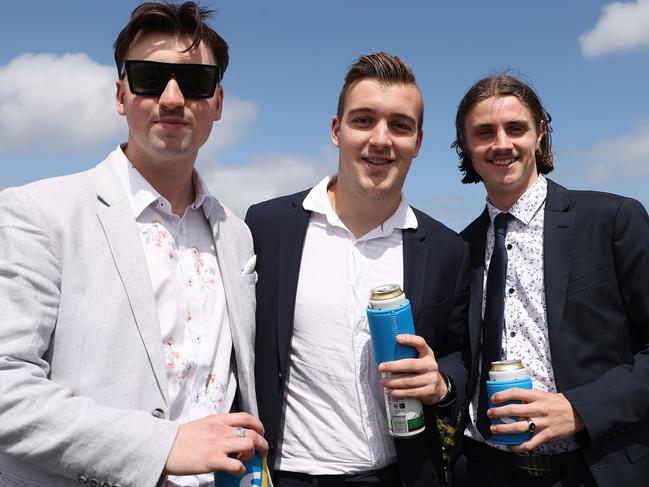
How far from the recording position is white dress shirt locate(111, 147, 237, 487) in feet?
7.04

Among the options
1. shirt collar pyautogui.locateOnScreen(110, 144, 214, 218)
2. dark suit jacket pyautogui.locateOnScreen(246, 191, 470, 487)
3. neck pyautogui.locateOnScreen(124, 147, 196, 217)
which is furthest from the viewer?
dark suit jacket pyautogui.locateOnScreen(246, 191, 470, 487)

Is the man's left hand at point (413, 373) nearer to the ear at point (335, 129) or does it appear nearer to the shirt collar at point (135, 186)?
the shirt collar at point (135, 186)

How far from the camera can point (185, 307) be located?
88.0 inches

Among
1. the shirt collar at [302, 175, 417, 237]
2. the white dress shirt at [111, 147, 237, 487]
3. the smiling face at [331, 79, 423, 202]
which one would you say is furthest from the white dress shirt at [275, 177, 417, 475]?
the white dress shirt at [111, 147, 237, 487]

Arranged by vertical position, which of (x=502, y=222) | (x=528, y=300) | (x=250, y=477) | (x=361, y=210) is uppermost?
(x=361, y=210)

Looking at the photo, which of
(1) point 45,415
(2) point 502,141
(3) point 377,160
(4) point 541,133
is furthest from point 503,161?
(1) point 45,415

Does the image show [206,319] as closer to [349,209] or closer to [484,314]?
[349,209]

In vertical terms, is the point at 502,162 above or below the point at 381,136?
below

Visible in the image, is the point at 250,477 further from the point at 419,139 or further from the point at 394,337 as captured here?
the point at 419,139

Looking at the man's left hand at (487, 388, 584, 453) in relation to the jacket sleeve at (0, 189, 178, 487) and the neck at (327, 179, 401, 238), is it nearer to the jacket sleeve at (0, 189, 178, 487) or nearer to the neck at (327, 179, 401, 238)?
the neck at (327, 179, 401, 238)

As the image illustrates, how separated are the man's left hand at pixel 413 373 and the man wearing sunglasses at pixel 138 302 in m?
0.59

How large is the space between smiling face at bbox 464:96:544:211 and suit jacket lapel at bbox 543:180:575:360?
212 millimetres

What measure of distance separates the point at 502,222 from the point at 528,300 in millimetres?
449

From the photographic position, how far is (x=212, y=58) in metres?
2.51
